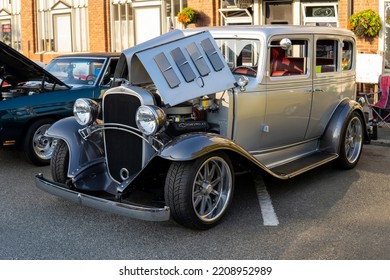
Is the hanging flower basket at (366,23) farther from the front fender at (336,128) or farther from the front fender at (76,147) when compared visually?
the front fender at (76,147)

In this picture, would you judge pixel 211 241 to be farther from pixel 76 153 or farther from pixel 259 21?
pixel 259 21

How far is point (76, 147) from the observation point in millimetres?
5160

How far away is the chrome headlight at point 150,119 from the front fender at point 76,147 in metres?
0.94

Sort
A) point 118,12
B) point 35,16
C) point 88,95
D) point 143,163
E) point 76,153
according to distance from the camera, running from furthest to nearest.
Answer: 1. point 35,16
2. point 118,12
3. point 88,95
4. point 76,153
5. point 143,163

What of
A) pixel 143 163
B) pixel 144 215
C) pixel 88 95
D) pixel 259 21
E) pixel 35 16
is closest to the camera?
pixel 144 215

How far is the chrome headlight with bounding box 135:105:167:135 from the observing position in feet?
14.4

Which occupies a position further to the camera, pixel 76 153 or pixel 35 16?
pixel 35 16

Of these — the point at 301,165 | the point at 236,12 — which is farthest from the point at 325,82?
the point at 236,12

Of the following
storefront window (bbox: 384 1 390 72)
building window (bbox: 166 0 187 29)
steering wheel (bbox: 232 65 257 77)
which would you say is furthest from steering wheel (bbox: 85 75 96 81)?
building window (bbox: 166 0 187 29)

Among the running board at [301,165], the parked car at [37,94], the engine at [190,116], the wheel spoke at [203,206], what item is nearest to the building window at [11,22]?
the parked car at [37,94]

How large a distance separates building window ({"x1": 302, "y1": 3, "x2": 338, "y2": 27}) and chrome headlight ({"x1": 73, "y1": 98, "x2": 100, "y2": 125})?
8089 mm

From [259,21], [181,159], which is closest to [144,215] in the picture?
[181,159]

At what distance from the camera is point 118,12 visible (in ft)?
52.5

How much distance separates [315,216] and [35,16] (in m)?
15.9
